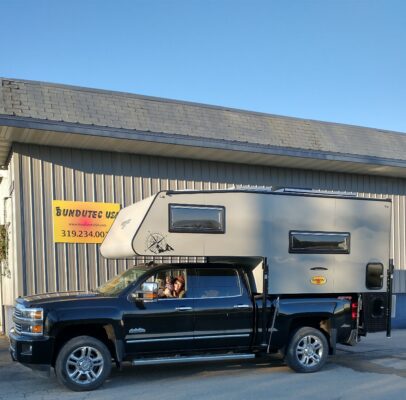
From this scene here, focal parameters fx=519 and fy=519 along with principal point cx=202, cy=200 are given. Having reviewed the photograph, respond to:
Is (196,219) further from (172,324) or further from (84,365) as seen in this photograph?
(84,365)

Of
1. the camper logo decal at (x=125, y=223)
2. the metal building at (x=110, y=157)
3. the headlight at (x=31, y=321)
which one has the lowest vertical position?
the headlight at (x=31, y=321)

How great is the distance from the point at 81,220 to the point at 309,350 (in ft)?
18.4

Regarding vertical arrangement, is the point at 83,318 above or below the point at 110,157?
below

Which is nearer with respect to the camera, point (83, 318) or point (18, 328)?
point (83, 318)

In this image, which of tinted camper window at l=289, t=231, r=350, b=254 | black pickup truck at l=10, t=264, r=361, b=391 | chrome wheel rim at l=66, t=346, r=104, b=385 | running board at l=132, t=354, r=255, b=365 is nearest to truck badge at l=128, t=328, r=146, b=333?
black pickup truck at l=10, t=264, r=361, b=391

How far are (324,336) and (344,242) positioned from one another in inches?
61.2

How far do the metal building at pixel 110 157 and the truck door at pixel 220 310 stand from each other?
388 cm

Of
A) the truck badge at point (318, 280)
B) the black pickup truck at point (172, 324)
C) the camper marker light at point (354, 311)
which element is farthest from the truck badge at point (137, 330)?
the camper marker light at point (354, 311)

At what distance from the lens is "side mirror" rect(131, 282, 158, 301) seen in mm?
7336

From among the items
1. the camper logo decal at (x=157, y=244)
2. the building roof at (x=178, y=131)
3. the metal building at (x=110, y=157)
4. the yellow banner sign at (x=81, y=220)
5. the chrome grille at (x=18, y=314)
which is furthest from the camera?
the yellow banner sign at (x=81, y=220)

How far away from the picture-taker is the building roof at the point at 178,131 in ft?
33.0

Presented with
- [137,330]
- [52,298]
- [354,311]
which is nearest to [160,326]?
[137,330]

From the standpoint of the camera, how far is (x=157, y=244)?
24.6 ft

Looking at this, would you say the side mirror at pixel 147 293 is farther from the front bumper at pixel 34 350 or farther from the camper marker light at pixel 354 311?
the camper marker light at pixel 354 311
